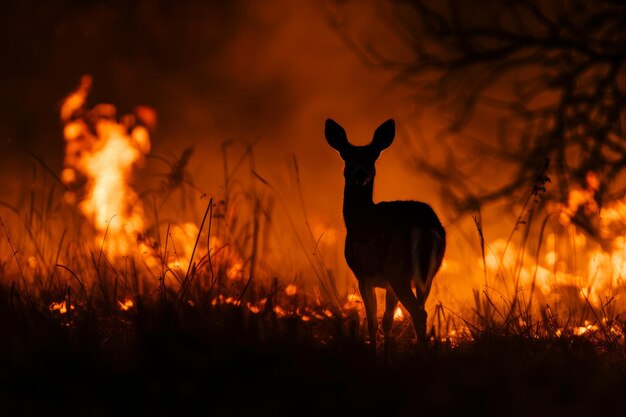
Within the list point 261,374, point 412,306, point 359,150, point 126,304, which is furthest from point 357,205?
point 261,374

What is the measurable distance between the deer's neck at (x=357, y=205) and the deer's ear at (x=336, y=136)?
33cm

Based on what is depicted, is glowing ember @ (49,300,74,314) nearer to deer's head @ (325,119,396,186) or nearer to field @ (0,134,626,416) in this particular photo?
field @ (0,134,626,416)

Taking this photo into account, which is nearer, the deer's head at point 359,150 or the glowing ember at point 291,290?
the deer's head at point 359,150

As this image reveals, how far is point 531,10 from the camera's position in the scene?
871cm

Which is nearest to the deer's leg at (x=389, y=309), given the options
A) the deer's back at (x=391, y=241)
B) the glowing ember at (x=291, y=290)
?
the deer's back at (x=391, y=241)

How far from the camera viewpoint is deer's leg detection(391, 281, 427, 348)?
17.7ft

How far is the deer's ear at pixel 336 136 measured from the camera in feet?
20.4

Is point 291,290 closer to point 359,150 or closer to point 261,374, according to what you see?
point 359,150

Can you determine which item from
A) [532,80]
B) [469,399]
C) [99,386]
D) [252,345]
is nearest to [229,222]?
[252,345]

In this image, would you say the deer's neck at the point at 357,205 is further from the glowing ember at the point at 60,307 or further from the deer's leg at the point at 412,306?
the glowing ember at the point at 60,307

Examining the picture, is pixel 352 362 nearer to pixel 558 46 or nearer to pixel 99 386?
pixel 99 386

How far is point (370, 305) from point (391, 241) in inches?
17.8

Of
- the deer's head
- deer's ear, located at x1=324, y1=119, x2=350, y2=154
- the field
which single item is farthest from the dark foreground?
deer's ear, located at x1=324, y1=119, x2=350, y2=154

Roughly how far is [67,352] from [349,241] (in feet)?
6.98
